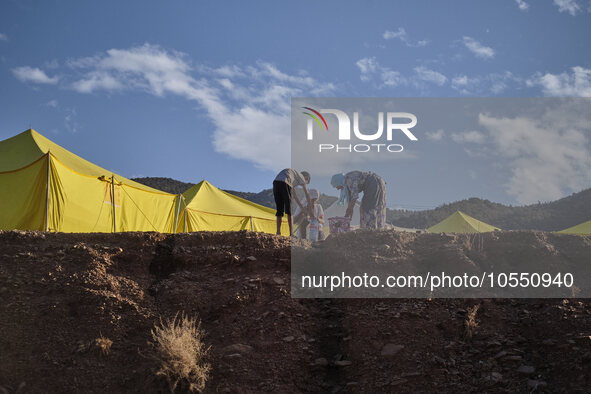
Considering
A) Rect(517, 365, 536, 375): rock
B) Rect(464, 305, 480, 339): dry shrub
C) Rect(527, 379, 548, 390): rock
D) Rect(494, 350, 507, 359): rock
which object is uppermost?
Rect(464, 305, 480, 339): dry shrub

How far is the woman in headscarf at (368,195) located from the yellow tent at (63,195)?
6.36 m

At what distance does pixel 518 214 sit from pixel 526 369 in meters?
31.5

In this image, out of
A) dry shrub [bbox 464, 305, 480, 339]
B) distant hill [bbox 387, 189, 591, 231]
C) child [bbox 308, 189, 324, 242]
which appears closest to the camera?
dry shrub [bbox 464, 305, 480, 339]

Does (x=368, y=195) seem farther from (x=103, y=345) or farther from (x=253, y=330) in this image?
(x=103, y=345)

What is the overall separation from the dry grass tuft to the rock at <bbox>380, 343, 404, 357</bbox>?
8.49 feet

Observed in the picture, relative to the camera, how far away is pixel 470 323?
188 inches

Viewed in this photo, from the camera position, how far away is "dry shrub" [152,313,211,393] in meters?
4.25

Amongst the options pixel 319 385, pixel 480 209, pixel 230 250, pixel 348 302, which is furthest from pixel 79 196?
pixel 480 209

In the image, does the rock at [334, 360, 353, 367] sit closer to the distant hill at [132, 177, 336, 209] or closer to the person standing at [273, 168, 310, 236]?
the person standing at [273, 168, 310, 236]

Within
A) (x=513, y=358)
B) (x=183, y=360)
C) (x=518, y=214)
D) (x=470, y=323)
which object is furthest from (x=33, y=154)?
(x=518, y=214)

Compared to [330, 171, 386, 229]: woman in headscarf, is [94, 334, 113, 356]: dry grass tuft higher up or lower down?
lower down

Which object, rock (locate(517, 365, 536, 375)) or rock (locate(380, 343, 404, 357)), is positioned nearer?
rock (locate(517, 365, 536, 375))

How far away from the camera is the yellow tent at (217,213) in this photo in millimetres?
15227

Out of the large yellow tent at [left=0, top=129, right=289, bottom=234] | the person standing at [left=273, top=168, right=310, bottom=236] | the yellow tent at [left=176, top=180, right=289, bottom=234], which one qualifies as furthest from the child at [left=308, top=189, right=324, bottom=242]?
the yellow tent at [left=176, top=180, right=289, bottom=234]
